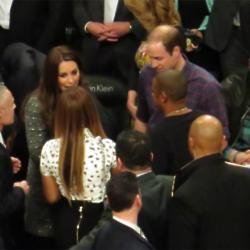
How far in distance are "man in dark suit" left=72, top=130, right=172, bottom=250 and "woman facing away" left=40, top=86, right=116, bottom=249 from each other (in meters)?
0.26

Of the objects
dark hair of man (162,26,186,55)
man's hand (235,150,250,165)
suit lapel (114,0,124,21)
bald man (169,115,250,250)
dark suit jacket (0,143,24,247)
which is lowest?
man's hand (235,150,250,165)

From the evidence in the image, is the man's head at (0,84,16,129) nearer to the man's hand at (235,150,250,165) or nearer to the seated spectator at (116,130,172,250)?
the seated spectator at (116,130,172,250)

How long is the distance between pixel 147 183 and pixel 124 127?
2.18 metres

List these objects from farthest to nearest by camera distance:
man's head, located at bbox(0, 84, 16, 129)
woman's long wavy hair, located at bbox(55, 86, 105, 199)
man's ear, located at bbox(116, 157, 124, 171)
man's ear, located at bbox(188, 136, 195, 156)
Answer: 1. man's head, located at bbox(0, 84, 16, 129)
2. woman's long wavy hair, located at bbox(55, 86, 105, 199)
3. man's ear, located at bbox(116, 157, 124, 171)
4. man's ear, located at bbox(188, 136, 195, 156)

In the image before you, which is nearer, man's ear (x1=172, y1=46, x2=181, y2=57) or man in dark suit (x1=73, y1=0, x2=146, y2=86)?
man's ear (x1=172, y1=46, x2=181, y2=57)

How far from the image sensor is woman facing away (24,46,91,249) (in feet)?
16.5

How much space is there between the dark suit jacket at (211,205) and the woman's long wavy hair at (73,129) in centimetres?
67

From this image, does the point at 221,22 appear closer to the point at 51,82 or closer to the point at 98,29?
the point at 98,29

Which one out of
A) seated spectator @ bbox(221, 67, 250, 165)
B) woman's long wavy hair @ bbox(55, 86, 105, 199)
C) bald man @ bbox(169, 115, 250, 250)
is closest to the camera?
bald man @ bbox(169, 115, 250, 250)

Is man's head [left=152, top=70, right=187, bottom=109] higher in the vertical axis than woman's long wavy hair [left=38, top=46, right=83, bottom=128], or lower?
higher

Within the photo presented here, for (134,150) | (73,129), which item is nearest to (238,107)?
(73,129)

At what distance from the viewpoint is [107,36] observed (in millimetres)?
6340

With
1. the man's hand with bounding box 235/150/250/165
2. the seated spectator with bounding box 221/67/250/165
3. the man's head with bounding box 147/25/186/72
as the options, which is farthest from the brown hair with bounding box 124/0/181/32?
the man's hand with bounding box 235/150/250/165

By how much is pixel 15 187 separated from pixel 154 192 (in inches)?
36.0
